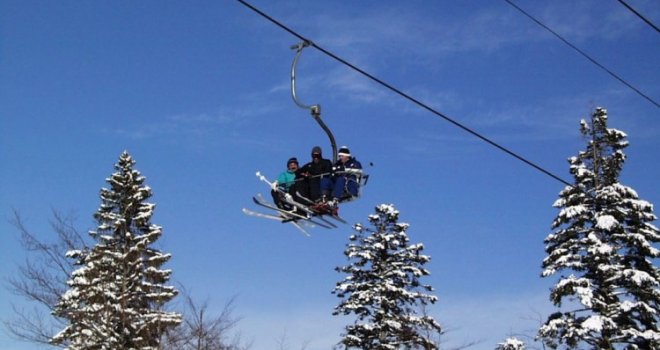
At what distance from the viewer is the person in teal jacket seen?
53.8 ft

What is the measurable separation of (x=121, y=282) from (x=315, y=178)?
11.0m

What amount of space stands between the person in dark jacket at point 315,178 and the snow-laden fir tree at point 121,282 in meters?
8.70

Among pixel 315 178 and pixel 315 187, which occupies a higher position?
pixel 315 178

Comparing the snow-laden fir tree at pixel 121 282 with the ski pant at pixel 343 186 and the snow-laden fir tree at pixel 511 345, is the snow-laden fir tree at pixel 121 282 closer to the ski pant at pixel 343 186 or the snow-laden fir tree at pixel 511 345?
the ski pant at pixel 343 186

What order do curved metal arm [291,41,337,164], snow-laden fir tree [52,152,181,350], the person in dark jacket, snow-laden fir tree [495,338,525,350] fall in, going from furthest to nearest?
snow-laden fir tree [495,338,525,350], snow-laden fir tree [52,152,181,350], the person in dark jacket, curved metal arm [291,41,337,164]

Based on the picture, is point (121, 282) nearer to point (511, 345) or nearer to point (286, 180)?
point (286, 180)

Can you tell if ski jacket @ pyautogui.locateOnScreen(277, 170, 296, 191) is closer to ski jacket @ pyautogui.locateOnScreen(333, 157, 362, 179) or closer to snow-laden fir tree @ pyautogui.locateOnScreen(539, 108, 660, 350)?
ski jacket @ pyautogui.locateOnScreen(333, 157, 362, 179)

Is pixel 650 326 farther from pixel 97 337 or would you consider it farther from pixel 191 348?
pixel 97 337

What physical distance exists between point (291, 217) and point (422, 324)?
736 inches

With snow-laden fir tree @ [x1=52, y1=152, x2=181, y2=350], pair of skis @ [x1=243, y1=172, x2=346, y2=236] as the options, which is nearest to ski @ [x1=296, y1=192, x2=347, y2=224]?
A: pair of skis @ [x1=243, y1=172, x2=346, y2=236]

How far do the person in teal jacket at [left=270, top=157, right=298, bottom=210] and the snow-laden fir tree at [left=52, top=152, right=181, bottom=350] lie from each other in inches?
319

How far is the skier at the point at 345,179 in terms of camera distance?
15961mm

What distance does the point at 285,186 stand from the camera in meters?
16.5

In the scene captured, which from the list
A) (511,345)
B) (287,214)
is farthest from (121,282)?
(511,345)
